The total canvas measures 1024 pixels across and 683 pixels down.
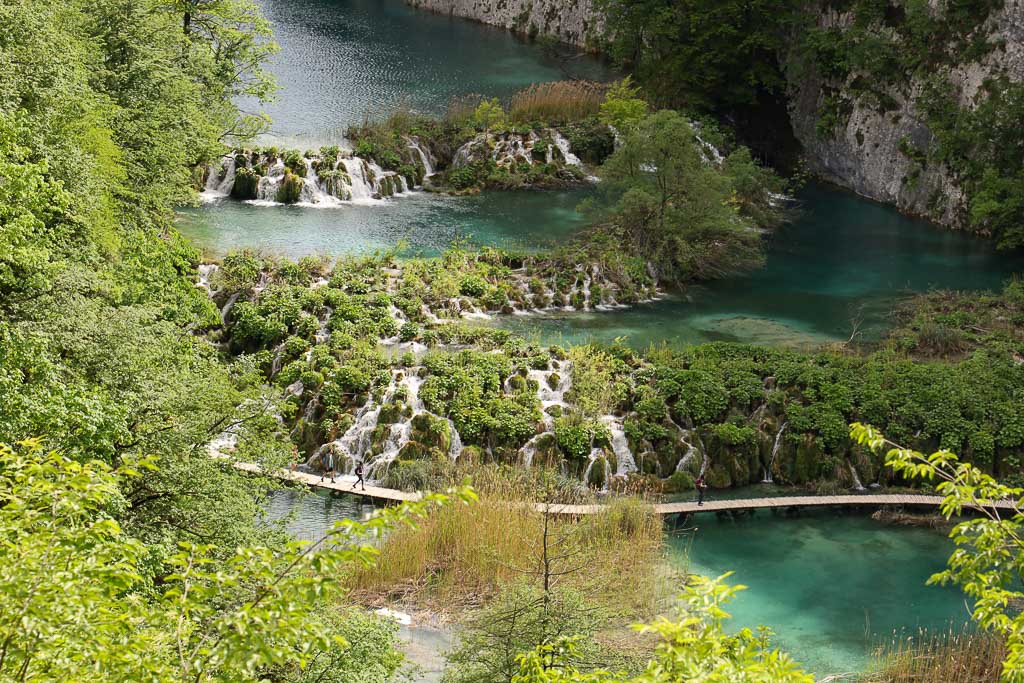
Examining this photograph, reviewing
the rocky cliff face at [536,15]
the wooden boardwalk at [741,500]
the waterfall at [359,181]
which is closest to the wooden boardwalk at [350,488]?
the wooden boardwalk at [741,500]

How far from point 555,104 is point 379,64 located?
498 inches

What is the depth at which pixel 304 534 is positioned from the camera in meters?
21.7

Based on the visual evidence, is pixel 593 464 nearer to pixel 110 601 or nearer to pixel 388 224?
pixel 388 224

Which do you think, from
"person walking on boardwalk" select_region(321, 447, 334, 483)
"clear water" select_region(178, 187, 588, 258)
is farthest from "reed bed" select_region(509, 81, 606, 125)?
"person walking on boardwalk" select_region(321, 447, 334, 483)

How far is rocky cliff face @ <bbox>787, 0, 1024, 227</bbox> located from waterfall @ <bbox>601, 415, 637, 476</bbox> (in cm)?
2088

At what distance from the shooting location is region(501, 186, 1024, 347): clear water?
30.8 m

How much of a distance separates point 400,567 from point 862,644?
295 inches

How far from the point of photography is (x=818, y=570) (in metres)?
21.7

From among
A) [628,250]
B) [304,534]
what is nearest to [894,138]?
[628,250]

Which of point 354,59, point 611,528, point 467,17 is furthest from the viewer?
point 467,17

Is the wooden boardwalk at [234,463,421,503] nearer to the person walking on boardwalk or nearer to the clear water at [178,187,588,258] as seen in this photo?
the person walking on boardwalk

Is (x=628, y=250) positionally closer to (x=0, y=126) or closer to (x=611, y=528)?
(x=611, y=528)

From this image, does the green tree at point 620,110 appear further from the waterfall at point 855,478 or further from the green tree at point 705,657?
the green tree at point 705,657

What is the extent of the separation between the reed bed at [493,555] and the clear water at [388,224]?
1450 cm
